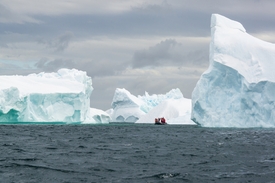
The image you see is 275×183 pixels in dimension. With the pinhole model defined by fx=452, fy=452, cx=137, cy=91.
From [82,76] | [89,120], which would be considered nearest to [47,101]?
[82,76]

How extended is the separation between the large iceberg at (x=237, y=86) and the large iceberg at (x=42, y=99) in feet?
44.7

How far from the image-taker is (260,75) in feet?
132

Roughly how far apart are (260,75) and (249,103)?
2666mm

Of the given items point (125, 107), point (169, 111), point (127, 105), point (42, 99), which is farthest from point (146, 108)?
point (42, 99)

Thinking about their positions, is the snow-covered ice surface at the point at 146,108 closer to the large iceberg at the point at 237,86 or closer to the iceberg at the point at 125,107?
the iceberg at the point at 125,107

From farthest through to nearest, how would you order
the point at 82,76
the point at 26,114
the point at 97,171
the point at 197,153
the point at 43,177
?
the point at 82,76, the point at 26,114, the point at 197,153, the point at 97,171, the point at 43,177

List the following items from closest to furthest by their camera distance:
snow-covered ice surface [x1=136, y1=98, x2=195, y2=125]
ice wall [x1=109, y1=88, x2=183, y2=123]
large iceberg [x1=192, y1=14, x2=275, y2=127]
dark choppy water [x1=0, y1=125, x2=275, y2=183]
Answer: dark choppy water [x1=0, y1=125, x2=275, y2=183]
large iceberg [x1=192, y1=14, x2=275, y2=127]
snow-covered ice surface [x1=136, y1=98, x2=195, y2=125]
ice wall [x1=109, y1=88, x2=183, y2=123]

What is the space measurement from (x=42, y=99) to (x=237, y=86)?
1973cm

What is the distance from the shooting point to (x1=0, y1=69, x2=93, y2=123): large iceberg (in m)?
43.4

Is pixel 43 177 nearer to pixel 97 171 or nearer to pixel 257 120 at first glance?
pixel 97 171

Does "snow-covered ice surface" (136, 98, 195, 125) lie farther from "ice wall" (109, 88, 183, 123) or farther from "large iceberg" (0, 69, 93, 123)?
"large iceberg" (0, 69, 93, 123)

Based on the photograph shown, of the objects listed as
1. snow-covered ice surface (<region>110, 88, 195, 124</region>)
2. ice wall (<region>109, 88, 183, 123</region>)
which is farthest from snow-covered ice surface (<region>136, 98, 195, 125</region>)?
ice wall (<region>109, 88, 183, 123</region>)

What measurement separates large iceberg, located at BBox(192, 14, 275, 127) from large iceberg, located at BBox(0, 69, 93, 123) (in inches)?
536

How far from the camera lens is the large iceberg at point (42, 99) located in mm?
43406
